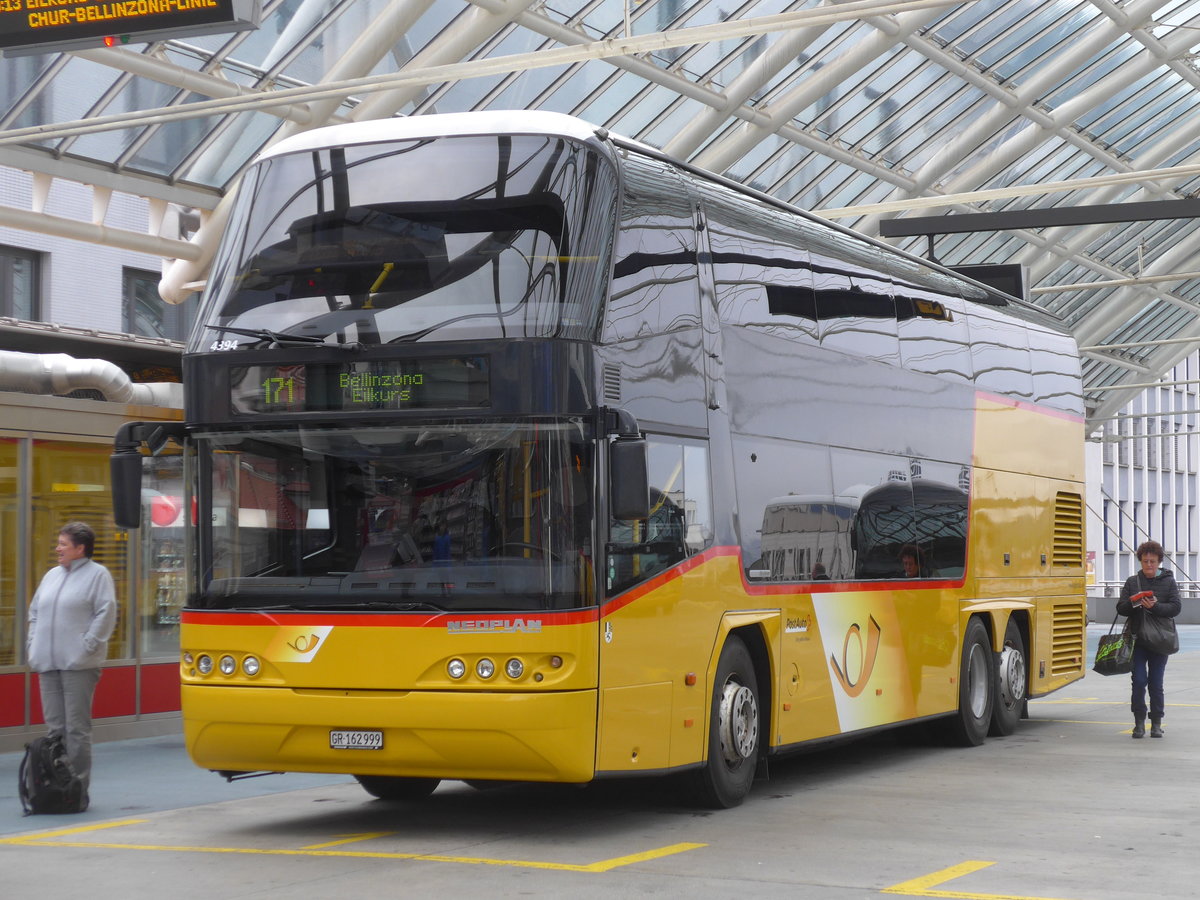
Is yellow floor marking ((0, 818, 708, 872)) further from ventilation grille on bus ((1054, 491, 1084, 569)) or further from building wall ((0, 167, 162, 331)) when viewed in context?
building wall ((0, 167, 162, 331))

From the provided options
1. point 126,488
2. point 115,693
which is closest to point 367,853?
point 126,488

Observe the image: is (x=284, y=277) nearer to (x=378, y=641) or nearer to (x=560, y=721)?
(x=378, y=641)

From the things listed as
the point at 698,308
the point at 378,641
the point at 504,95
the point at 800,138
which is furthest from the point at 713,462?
the point at 800,138

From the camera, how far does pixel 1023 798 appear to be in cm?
1096

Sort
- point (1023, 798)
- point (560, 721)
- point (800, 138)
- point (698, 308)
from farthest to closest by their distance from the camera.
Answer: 1. point (800, 138)
2. point (1023, 798)
3. point (698, 308)
4. point (560, 721)

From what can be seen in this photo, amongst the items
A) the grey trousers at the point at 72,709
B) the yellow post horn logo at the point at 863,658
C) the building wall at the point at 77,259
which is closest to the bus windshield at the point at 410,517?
the grey trousers at the point at 72,709

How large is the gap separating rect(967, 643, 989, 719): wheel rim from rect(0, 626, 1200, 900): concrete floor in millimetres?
1141

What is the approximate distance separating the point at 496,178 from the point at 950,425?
6.31m

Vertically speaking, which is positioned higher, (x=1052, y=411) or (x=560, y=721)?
(x=1052, y=411)

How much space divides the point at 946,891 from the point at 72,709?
5.41m

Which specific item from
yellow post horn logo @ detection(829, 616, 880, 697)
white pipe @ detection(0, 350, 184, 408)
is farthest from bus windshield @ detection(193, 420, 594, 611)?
white pipe @ detection(0, 350, 184, 408)

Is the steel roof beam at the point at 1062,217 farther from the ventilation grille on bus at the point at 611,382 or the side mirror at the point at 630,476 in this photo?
the side mirror at the point at 630,476

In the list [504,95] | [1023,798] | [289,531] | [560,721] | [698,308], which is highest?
[504,95]

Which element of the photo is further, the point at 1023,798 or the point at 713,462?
the point at 1023,798
